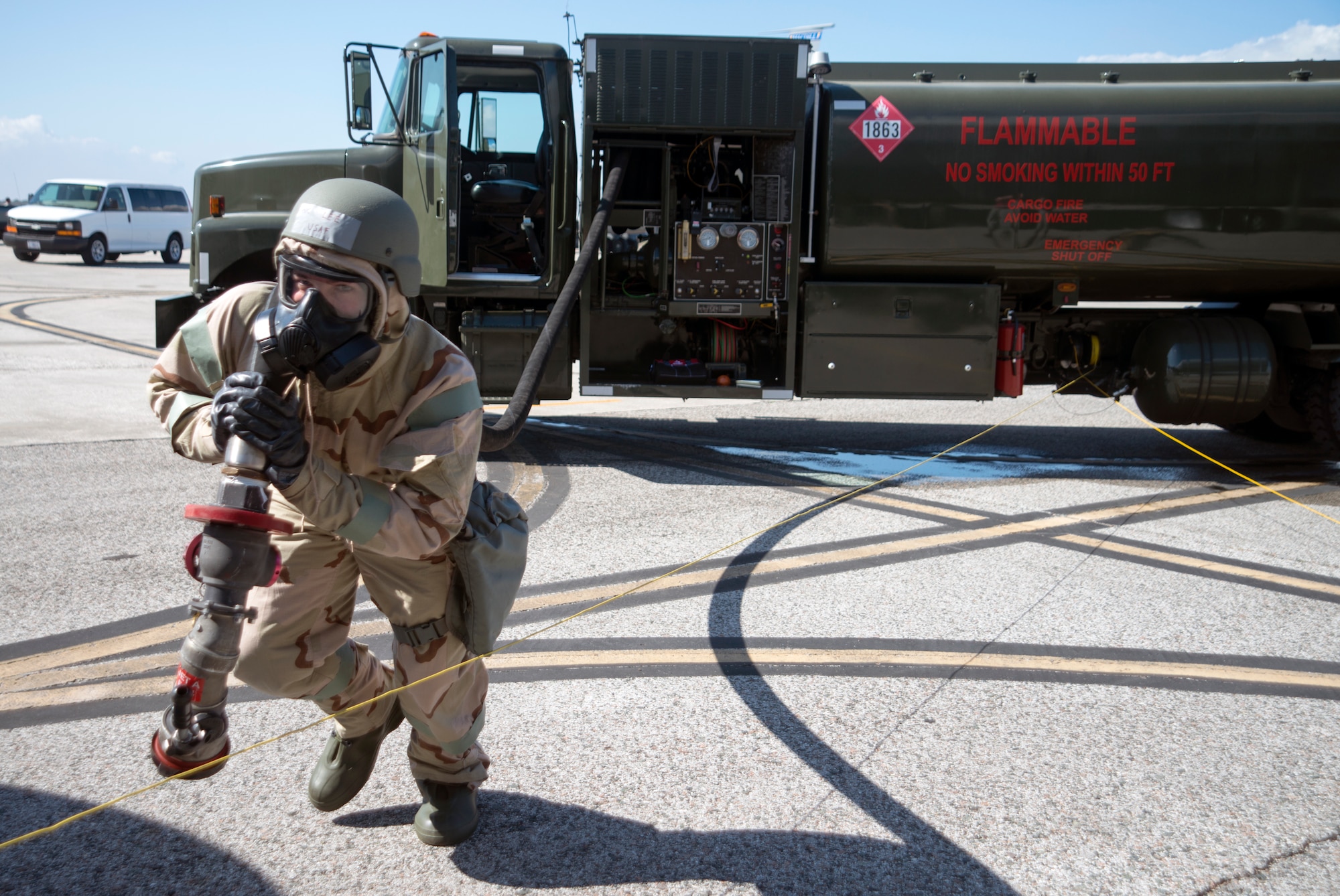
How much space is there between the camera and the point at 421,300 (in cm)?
816

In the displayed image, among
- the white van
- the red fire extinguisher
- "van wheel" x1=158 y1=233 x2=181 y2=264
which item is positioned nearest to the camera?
the red fire extinguisher

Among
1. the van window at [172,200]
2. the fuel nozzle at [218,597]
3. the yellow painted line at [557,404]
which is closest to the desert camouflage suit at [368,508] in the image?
the fuel nozzle at [218,597]

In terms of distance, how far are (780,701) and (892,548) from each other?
2236 mm

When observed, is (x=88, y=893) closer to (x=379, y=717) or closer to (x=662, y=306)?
(x=379, y=717)

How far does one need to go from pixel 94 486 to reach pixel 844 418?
6774mm

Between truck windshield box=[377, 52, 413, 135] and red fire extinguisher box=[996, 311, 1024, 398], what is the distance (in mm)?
5246

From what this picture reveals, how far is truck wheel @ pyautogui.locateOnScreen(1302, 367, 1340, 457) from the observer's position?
8344mm

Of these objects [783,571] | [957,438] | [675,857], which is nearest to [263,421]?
[675,857]

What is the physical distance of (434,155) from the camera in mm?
7773

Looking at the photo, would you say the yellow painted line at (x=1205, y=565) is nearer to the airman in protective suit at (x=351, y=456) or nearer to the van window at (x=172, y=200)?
the airman in protective suit at (x=351, y=456)

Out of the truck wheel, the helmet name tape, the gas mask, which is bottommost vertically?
the truck wheel

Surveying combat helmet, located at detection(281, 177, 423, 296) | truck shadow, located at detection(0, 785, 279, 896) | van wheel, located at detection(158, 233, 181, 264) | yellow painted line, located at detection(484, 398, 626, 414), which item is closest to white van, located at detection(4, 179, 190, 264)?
van wheel, located at detection(158, 233, 181, 264)

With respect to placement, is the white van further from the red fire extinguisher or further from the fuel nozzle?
the fuel nozzle

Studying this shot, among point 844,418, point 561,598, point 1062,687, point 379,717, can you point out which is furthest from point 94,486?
point 844,418
